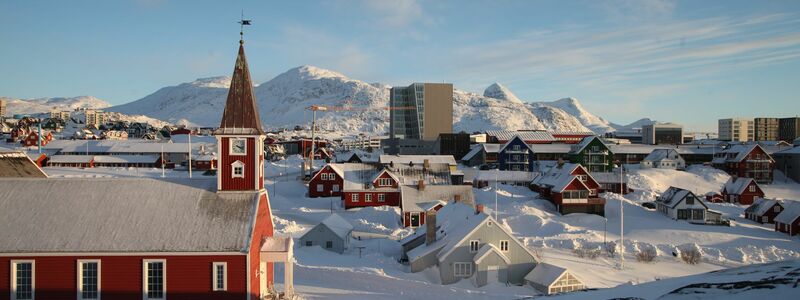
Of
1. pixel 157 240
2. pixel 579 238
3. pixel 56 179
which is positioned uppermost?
pixel 56 179

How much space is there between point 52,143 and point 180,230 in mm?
111748

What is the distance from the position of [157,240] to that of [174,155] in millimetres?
88689

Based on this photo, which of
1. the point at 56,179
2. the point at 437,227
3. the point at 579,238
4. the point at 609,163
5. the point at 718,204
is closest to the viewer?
the point at 56,179

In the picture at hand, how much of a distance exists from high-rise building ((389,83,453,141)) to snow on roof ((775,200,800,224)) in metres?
94.9

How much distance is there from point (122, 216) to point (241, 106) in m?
6.07

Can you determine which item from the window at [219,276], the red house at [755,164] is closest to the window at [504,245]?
the window at [219,276]

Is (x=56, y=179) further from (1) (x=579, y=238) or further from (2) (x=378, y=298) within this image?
(1) (x=579, y=238)

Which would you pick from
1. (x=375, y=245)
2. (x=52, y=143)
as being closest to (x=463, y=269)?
(x=375, y=245)

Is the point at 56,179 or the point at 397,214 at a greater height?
the point at 56,179

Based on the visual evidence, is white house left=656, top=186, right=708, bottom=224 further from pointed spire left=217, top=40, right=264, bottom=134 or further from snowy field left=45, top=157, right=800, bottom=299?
pointed spire left=217, top=40, right=264, bottom=134

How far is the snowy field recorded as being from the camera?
2711 cm

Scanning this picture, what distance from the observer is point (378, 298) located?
82.3 feet

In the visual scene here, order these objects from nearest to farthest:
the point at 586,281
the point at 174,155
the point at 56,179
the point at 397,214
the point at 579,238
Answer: the point at 56,179 → the point at 586,281 → the point at 579,238 → the point at 397,214 → the point at 174,155

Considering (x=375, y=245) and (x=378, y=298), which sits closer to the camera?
(x=378, y=298)
